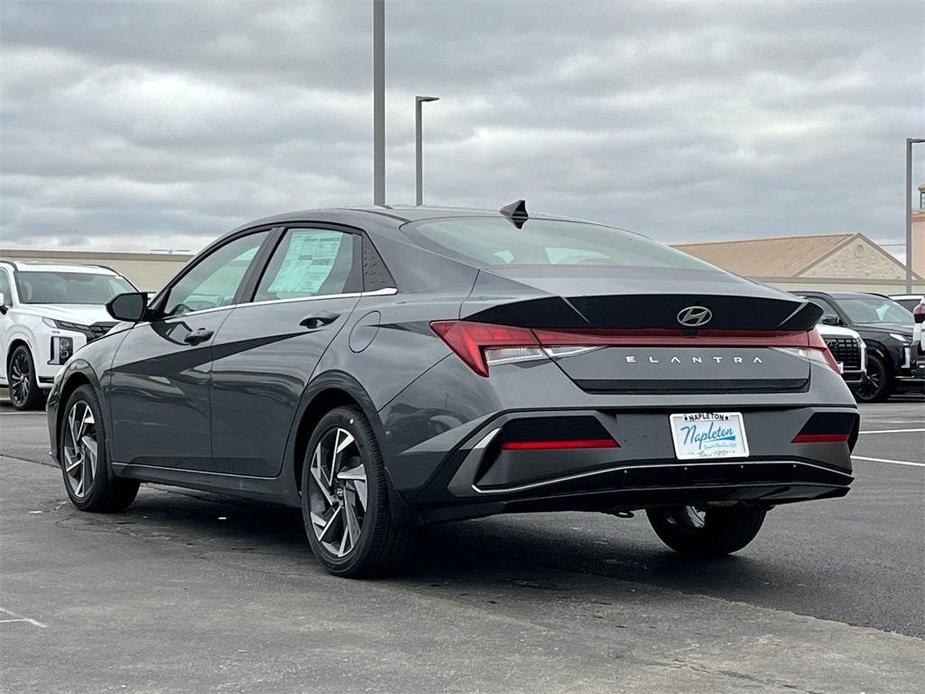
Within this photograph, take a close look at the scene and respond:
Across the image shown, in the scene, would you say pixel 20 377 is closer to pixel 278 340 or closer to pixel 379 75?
pixel 379 75

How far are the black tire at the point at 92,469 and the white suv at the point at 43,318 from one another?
8.17 metres

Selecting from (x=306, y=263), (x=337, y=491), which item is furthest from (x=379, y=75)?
(x=337, y=491)

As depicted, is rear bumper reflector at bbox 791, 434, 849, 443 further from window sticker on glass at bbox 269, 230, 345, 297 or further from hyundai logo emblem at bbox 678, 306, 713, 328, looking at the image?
window sticker on glass at bbox 269, 230, 345, 297

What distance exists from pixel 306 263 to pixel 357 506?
4.29ft

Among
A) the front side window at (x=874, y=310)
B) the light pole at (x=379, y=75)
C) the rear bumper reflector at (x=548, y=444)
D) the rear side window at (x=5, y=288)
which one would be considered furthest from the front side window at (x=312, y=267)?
the front side window at (x=874, y=310)

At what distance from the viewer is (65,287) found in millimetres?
19234

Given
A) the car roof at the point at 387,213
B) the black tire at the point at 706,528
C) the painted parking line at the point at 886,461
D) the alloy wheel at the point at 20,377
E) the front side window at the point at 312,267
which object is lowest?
the painted parking line at the point at 886,461

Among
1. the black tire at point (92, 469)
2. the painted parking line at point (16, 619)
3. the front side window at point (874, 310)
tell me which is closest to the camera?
the painted parking line at point (16, 619)

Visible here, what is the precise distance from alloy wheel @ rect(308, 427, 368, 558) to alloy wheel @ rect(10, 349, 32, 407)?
39.8ft

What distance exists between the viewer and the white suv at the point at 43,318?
17719 mm

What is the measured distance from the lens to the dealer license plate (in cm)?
601

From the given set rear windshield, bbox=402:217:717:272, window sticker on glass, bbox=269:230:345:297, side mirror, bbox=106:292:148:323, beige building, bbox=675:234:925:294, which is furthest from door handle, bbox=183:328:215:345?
beige building, bbox=675:234:925:294

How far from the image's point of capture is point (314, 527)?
6.70 m

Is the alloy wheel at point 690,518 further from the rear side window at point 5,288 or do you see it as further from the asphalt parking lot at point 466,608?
the rear side window at point 5,288
